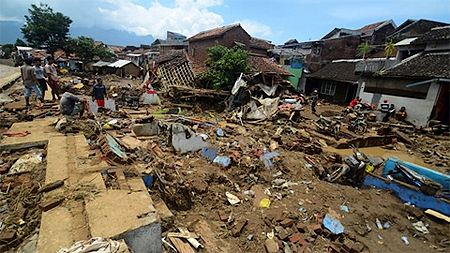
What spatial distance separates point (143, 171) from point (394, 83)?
15.6m

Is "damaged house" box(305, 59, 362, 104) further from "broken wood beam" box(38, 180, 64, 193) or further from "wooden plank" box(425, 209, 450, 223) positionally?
"broken wood beam" box(38, 180, 64, 193)

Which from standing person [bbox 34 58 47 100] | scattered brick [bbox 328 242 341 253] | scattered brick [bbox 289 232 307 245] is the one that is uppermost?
standing person [bbox 34 58 47 100]

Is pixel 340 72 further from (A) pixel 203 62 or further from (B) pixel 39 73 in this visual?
(B) pixel 39 73

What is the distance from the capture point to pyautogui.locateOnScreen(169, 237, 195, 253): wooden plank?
3.07 metres

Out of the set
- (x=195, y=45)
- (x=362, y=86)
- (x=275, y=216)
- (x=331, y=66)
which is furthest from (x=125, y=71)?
(x=275, y=216)

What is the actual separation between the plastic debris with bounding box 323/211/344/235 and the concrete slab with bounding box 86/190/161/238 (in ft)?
11.5

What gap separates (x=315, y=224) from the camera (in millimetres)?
4352

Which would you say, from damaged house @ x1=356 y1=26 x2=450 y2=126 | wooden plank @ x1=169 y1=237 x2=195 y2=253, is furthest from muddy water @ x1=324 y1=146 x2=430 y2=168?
wooden plank @ x1=169 y1=237 x2=195 y2=253

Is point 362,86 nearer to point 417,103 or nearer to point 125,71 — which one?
point 417,103

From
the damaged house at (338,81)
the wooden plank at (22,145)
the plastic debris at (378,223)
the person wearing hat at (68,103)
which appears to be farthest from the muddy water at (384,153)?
the damaged house at (338,81)

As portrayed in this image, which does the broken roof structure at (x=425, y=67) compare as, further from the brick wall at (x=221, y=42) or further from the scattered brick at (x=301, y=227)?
the brick wall at (x=221, y=42)

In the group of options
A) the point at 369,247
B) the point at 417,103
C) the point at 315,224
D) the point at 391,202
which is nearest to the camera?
the point at 369,247

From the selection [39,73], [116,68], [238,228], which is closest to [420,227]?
[238,228]

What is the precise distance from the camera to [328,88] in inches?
827
